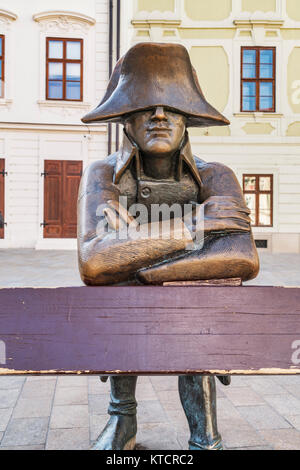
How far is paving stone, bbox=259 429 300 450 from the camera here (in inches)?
82.9

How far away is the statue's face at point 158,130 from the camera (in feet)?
5.27

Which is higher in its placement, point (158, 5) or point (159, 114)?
point (158, 5)

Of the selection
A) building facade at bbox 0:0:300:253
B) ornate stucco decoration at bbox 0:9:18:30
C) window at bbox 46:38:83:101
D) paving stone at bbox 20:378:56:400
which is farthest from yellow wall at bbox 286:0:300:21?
paving stone at bbox 20:378:56:400

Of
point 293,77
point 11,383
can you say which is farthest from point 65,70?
point 11,383

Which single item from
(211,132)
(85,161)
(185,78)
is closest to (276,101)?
(211,132)

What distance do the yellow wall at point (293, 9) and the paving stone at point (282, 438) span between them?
40.1 ft

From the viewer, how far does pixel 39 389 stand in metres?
2.92

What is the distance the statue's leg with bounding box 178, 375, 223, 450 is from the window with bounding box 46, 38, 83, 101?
11327 mm

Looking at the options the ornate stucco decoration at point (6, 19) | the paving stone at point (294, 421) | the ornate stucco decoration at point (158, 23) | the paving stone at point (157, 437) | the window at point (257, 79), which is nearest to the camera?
the paving stone at point (157, 437)

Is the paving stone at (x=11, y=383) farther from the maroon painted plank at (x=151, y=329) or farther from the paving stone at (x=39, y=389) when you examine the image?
the maroon painted plank at (x=151, y=329)

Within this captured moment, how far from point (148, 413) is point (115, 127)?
10.0m

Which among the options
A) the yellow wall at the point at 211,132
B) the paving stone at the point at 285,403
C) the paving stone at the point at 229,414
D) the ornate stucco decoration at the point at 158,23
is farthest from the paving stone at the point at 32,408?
the ornate stucco decoration at the point at 158,23

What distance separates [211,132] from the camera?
11727 millimetres

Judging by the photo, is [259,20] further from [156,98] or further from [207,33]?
[156,98]
